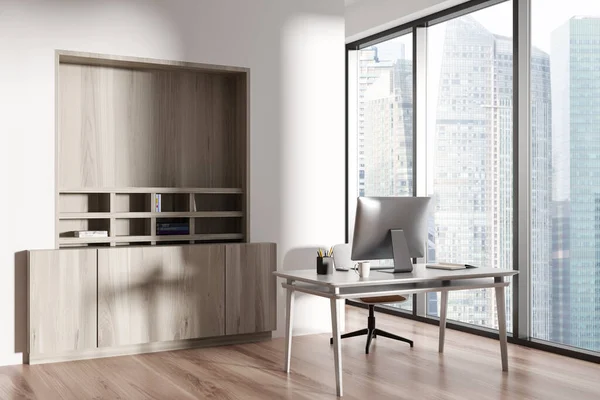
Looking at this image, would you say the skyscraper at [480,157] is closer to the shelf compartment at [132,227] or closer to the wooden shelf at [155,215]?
the wooden shelf at [155,215]

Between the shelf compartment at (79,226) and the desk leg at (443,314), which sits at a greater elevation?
the shelf compartment at (79,226)

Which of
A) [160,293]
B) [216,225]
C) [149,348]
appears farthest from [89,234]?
[216,225]

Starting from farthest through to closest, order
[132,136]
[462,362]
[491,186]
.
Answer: [491,186], [132,136], [462,362]

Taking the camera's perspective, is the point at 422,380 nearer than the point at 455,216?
Yes

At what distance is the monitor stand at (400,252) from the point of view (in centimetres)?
520

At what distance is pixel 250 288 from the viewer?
6.23m

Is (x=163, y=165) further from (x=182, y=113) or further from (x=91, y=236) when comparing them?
(x=91, y=236)

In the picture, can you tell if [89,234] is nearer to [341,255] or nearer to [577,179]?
[341,255]

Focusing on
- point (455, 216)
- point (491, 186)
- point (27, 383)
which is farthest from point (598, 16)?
point (27, 383)

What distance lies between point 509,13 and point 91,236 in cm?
401

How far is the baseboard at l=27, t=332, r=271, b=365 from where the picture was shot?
5.50m

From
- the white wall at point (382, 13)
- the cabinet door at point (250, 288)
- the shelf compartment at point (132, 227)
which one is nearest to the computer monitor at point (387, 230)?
the cabinet door at point (250, 288)

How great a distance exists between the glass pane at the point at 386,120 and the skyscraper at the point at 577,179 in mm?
2038

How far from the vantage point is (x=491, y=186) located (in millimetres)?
6746
